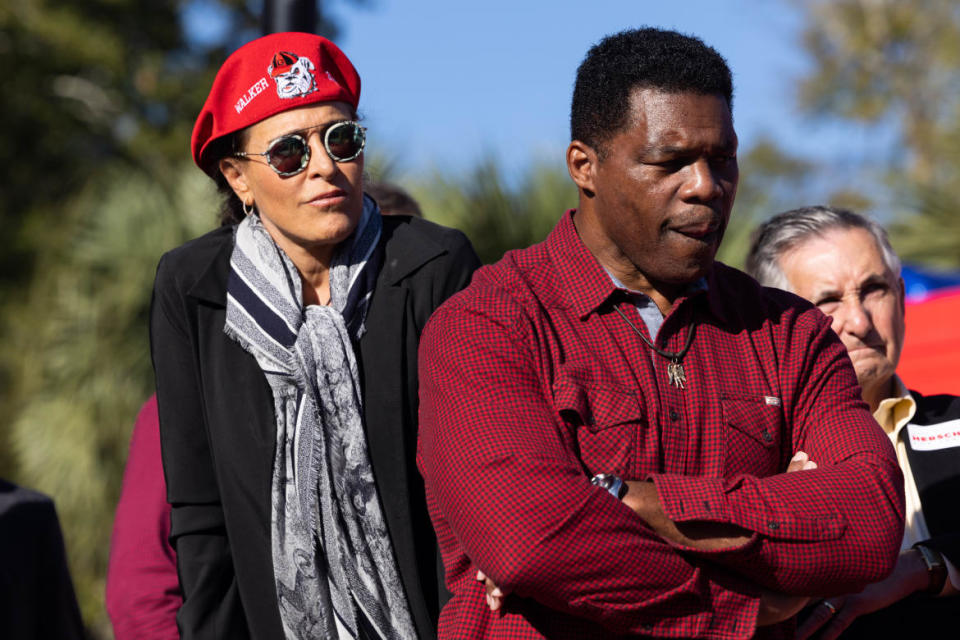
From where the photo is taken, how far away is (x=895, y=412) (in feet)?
11.2

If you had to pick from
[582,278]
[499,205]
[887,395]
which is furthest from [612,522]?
[499,205]

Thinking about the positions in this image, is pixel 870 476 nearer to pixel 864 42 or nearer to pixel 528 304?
pixel 528 304

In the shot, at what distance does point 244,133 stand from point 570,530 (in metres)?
1.48

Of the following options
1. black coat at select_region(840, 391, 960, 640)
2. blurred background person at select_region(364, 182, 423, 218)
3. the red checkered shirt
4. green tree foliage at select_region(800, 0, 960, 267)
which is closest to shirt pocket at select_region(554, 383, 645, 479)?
the red checkered shirt

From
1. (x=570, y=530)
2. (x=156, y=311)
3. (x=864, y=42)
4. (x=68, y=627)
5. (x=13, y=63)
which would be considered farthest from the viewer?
(x=864, y=42)

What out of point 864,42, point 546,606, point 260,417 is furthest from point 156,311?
point 864,42

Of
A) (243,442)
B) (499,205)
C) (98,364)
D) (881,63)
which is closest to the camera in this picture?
(243,442)

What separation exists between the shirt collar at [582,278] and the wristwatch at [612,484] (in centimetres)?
35

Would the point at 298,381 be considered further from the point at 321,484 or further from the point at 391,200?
the point at 391,200

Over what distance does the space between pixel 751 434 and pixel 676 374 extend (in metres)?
0.18

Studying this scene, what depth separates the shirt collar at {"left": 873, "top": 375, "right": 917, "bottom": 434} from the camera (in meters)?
3.37

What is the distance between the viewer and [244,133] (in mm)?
3121

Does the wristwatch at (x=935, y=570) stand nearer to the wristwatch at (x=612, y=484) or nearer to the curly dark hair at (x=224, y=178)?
the wristwatch at (x=612, y=484)

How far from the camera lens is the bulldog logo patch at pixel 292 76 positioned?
3.05 meters
